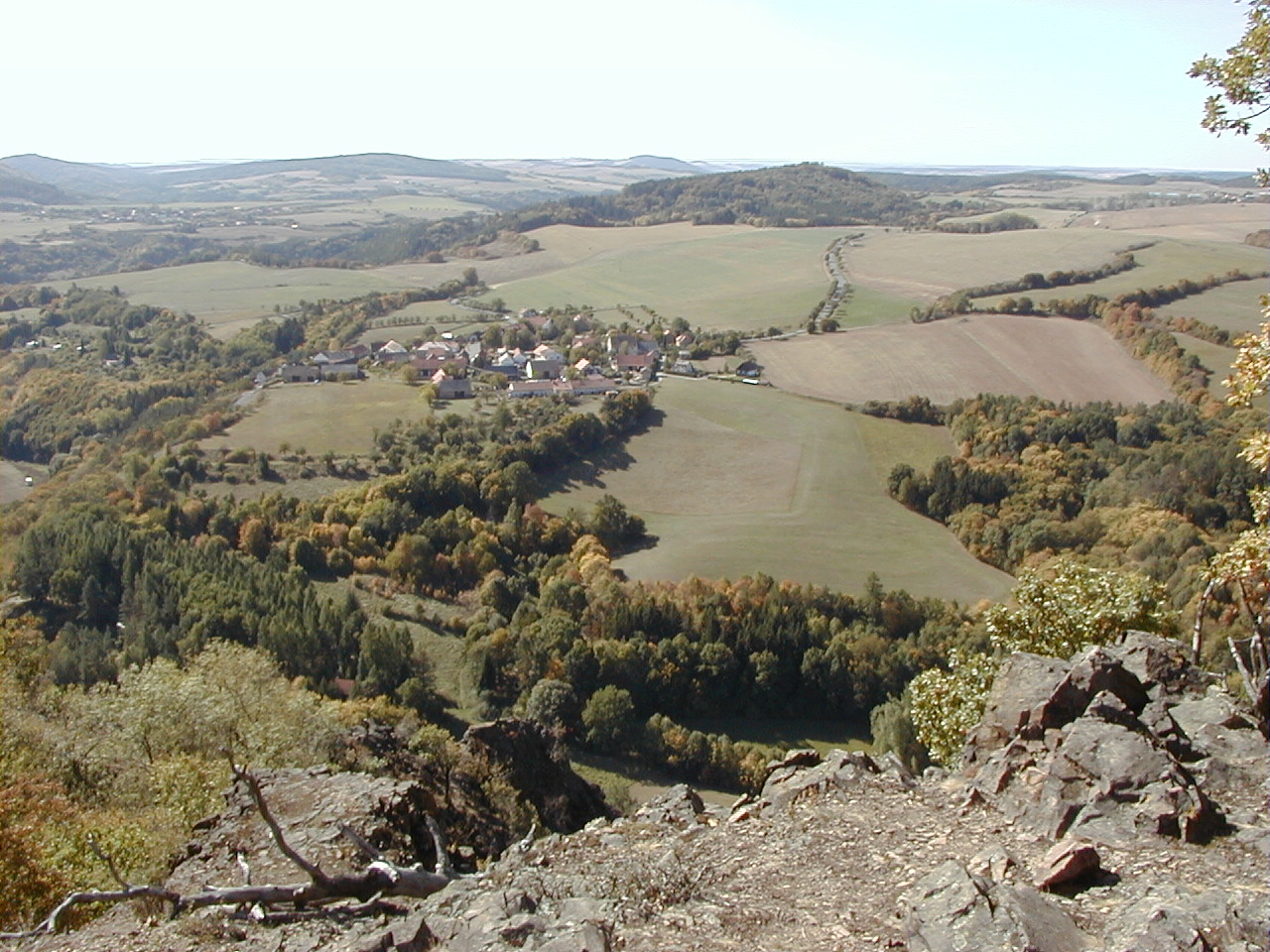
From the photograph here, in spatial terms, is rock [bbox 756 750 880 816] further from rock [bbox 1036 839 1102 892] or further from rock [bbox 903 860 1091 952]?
rock [bbox 903 860 1091 952]

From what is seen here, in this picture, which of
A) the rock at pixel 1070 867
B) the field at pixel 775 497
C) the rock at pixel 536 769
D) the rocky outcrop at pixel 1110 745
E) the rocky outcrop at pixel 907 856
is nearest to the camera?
the rocky outcrop at pixel 907 856

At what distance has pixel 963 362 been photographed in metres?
94.8

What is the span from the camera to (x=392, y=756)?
76.4 ft

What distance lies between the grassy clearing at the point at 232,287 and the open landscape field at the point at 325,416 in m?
37.6

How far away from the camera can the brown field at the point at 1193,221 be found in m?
150

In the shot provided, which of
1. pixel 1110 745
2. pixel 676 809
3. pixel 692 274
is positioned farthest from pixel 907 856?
pixel 692 274

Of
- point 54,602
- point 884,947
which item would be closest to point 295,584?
point 54,602

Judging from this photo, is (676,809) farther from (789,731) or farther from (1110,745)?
(789,731)

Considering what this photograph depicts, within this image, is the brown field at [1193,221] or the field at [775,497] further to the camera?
the brown field at [1193,221]

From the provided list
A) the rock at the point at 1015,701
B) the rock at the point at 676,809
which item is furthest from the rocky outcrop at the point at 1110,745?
the rock at the point at 676,809

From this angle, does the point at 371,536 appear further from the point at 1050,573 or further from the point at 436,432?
the point at 1050,573

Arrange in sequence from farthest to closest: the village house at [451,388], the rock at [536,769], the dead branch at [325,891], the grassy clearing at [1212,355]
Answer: the village house at [451,388]
the grassy clearing at [1212,355]
the rock at [536,769]
the dead branch at [325,891]

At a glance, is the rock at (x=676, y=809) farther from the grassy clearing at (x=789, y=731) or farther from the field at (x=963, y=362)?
the field at (x=963, y=362)

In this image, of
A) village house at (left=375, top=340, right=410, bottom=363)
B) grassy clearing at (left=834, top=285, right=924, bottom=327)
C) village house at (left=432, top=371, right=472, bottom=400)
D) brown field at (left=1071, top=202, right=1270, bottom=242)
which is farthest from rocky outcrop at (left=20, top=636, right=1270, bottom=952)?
brown field at (left=1071, top=202, right=1270, bottom=242)
